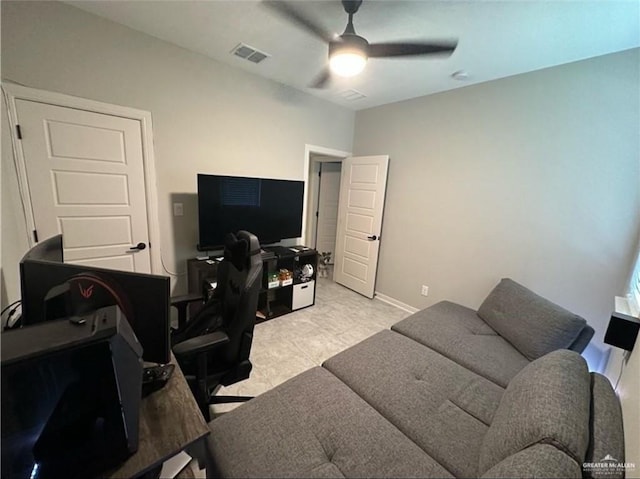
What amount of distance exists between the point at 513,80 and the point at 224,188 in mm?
3010

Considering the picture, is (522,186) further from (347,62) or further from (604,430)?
(604,430)

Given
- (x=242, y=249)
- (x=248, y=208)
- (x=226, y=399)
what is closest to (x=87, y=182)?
(x=248, y=208)

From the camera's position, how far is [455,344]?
1.83m

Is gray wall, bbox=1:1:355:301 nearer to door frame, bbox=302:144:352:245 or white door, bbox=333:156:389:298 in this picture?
door frame, bbox=302:144:352:245

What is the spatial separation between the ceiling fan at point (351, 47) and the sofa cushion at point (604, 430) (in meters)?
2.05

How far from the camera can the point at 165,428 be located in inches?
31.7

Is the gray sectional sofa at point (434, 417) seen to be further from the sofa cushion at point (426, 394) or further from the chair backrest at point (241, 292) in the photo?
the chair backrest at point (241, 292)

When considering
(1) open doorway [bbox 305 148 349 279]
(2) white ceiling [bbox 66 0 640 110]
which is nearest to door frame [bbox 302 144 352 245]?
(1) open doorway [bbox 305 148 349 279]

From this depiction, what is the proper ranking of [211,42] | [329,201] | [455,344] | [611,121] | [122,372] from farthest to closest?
[329,201] → [211,42] → [611,121] → [455,344] → [122,372]

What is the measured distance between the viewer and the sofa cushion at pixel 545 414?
845mm

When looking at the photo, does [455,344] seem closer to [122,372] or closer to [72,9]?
[122,372]

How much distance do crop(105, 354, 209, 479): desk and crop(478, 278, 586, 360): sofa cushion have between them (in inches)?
81.3

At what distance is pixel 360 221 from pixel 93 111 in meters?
3.11

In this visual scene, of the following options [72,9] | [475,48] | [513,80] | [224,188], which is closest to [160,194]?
[224,188]
